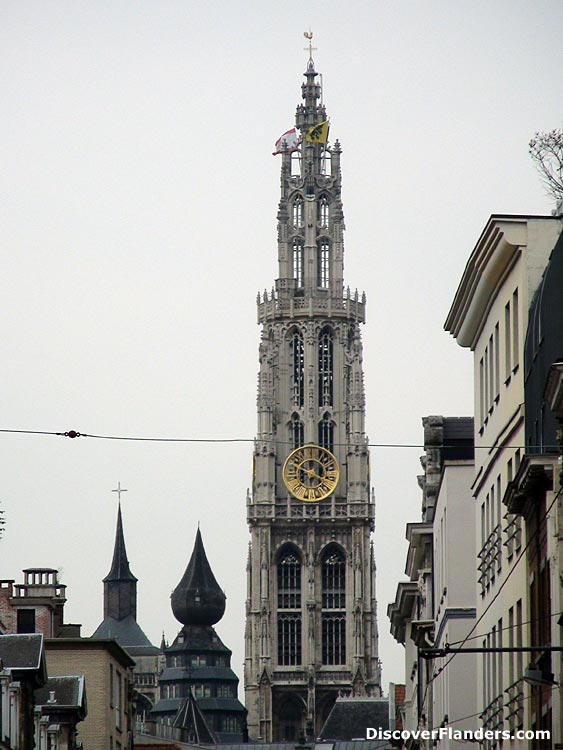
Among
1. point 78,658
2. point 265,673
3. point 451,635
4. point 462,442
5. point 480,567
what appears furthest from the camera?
point 265,673

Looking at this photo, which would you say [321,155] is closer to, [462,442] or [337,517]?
[337,517]

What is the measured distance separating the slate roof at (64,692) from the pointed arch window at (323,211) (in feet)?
428

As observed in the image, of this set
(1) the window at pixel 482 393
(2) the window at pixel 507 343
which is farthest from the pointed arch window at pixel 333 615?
(2) the window at pixel 507 343

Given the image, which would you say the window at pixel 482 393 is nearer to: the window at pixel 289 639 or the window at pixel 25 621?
the window at pixel 25 621

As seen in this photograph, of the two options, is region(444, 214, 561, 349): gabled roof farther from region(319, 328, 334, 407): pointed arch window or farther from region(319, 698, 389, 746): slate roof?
region(319, 328, 334, 407): pointed arch window

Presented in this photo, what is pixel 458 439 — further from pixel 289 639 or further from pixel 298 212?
pixel 298 212

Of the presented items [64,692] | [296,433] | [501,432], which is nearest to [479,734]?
[501,432]

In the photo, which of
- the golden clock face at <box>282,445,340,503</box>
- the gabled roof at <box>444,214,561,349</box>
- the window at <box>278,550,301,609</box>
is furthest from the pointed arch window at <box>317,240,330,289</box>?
the gabled roof at <box>444,214,561,349</box>

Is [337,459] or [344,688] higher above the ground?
[337,459]

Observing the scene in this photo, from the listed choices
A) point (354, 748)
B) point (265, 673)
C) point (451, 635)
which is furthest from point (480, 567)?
point (265, 673)

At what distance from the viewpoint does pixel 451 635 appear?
43031mm

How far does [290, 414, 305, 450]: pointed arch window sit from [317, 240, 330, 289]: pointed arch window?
11.3m

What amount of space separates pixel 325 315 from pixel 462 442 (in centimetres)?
13048

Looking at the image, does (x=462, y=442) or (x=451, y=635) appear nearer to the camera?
(x=451, y=635)
